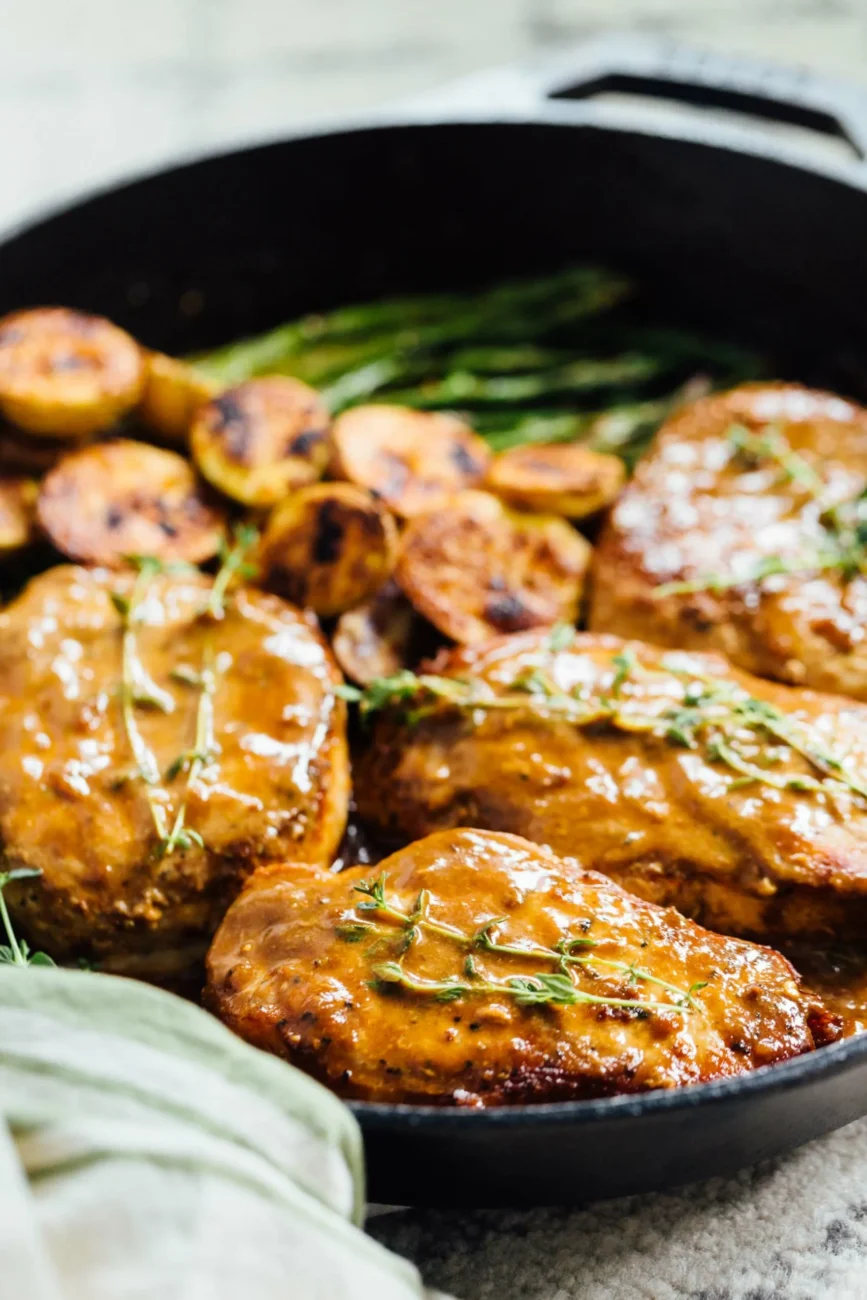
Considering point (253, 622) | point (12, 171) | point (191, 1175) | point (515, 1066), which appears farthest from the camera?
point (12, 171)

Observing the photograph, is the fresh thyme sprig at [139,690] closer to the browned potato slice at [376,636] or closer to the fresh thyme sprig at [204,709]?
the fresh thyme sprig at [204,709]

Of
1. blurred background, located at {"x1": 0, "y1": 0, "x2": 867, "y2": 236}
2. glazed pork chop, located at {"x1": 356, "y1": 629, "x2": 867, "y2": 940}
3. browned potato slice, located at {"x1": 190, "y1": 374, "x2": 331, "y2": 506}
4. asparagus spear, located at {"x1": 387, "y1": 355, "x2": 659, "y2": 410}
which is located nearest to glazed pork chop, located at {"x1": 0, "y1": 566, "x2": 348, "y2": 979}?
glazed pork chop, located at {"x1": 356, "y1": 629, "x2": 867, "y2": 940}

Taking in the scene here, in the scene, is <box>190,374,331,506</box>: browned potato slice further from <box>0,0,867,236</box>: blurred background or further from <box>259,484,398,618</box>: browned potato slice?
<box>0,0,867,236</box>: blurred background

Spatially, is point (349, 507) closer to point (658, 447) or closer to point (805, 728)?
point (658, 447)

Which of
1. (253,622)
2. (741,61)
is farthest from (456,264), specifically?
(253,622)

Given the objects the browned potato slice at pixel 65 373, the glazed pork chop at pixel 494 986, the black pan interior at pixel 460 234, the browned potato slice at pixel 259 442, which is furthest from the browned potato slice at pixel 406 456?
the glazed pork chop at pixel 494 986
